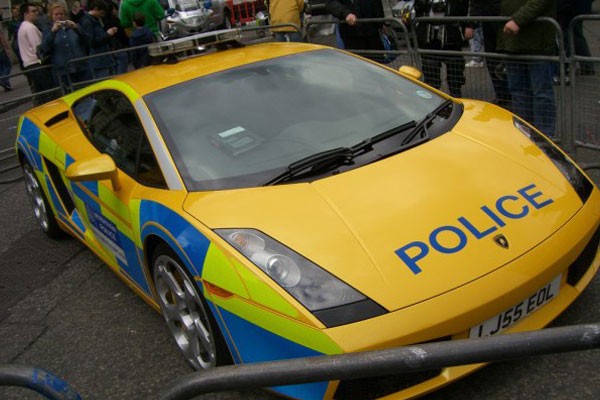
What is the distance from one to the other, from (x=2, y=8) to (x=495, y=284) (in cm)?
2214

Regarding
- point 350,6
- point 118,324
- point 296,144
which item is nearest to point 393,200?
point 296,144

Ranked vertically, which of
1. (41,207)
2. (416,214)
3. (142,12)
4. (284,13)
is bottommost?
(41,207)

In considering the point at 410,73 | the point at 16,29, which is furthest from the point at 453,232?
the point at 16,29

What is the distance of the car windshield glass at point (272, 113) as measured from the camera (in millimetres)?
3037

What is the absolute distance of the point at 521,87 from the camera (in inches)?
199

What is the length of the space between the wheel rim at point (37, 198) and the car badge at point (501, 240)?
3441 millimetres

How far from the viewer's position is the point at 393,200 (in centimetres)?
269

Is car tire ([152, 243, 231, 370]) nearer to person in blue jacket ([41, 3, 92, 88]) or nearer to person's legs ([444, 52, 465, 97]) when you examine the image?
person's legs ([444, 52, 465, 97])

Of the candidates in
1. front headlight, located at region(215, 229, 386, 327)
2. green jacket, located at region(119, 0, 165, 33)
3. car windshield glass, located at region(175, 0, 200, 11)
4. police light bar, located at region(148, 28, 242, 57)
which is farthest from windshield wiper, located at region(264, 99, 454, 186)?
car windshield glass, located at region(175, 0, 200, 11)

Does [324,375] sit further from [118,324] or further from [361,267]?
[118,324]

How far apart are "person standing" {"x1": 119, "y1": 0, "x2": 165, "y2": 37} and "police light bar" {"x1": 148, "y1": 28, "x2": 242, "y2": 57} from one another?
627 centimetres

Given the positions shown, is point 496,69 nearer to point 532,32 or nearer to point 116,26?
point 532,32

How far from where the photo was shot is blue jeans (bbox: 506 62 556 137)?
487cm

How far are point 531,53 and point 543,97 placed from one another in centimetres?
34
